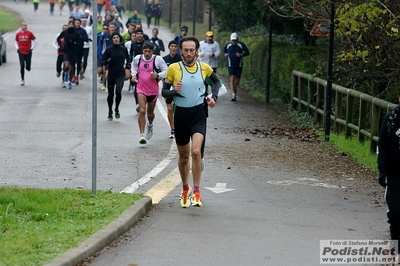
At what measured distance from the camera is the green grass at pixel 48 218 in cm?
763

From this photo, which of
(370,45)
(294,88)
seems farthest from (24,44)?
(370,45)

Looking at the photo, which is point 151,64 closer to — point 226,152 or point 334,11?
point 226,152

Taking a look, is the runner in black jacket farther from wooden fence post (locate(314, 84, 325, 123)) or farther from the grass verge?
wooden fence post (locate(314, 84, 325, 123))

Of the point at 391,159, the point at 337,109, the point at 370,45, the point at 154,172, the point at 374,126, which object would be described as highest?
the point at 370,45

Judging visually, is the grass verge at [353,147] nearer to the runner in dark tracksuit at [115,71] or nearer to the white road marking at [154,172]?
the white road marking at [154,172]

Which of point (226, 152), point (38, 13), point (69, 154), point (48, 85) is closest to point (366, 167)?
point (226, 152)

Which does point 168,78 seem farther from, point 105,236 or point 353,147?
point 353,147

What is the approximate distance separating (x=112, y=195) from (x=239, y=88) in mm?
20381

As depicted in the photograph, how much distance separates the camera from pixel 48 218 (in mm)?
9172

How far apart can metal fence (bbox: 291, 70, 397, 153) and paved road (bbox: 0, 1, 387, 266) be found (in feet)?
4.09

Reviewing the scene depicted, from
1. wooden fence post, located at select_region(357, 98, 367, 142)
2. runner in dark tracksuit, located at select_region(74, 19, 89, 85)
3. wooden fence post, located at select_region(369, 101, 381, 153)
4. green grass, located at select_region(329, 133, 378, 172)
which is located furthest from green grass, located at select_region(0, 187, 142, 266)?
runner in dark tracksuit, located at select_region(74, 19, 89, 85)

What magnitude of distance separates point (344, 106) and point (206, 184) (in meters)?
7.86

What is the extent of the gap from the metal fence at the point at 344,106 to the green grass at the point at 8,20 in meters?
36.1

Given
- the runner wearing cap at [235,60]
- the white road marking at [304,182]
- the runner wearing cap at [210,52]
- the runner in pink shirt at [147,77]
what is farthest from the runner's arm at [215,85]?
the runner wearing cap at [210,52]
